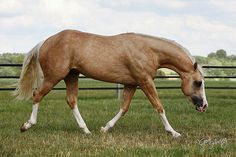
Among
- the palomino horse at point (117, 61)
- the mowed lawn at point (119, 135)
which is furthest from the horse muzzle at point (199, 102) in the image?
the mowed lawn at point (119, 135)

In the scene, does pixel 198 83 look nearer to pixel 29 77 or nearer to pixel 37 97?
pixel 37 97

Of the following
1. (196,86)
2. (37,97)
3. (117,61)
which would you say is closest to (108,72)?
(117,61)

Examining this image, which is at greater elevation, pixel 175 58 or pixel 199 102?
pixel 175 58

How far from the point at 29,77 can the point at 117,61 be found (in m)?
1.83

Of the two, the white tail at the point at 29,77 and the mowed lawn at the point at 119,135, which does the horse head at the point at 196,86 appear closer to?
the mowed lawn at the point at 119,135

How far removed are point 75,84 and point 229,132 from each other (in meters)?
3.03

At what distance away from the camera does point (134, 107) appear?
A: 45.0 ft

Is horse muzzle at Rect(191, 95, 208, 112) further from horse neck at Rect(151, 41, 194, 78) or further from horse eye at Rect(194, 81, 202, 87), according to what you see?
horse neck at Rect(151, 41, 194, 78)

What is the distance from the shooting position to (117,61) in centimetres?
812

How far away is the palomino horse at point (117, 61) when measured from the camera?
8.02 m

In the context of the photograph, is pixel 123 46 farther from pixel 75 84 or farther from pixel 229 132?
pixel 229 132

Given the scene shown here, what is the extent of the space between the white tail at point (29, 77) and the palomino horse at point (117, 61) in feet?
0.72

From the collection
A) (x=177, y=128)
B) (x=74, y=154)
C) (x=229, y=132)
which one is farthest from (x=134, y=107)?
(x=74, y=154)

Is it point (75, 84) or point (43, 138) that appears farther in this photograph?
point (75, 84)
